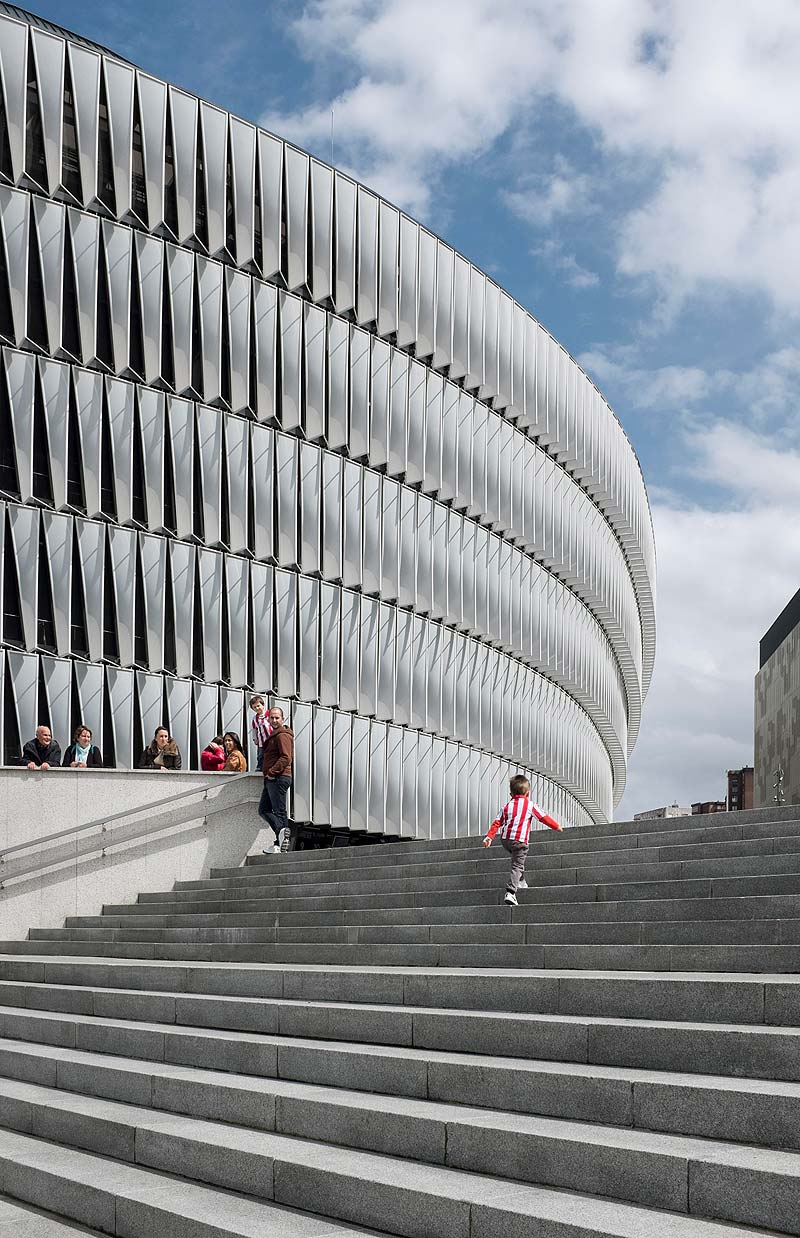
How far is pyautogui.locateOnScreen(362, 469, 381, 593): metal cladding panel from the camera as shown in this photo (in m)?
33.1

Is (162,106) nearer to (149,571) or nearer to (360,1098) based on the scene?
(149,571)

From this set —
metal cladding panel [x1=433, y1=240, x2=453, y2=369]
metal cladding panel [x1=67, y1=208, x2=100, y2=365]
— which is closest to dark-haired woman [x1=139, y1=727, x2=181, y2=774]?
metal cladding panel [x1=67, y1=208, x2=100, y2=365]

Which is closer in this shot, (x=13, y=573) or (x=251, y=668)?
(x=13, y=573)

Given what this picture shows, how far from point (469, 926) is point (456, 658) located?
27.1 meters

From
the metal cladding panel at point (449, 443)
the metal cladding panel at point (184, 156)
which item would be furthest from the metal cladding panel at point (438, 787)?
the metal cladding panel at point (184, 156)

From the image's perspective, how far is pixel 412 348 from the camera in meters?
35.3

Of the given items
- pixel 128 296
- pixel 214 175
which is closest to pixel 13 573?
pixel 128 296

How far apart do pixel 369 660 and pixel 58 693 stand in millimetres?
9525

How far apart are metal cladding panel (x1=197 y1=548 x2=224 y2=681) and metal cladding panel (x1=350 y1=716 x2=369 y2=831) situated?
503 centimetres

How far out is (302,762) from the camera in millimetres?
30844

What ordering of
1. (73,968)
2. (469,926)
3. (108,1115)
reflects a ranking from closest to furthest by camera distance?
1. (108,1115)
2. (469,926)
3. (73,968)

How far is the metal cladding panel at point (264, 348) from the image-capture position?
29953mm

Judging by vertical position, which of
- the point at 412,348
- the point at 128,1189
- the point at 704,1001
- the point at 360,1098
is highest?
the point at 412,348

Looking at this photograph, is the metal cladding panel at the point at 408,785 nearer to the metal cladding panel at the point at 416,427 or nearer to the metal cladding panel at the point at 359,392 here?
the metal cladding panel at the point at 416,427
